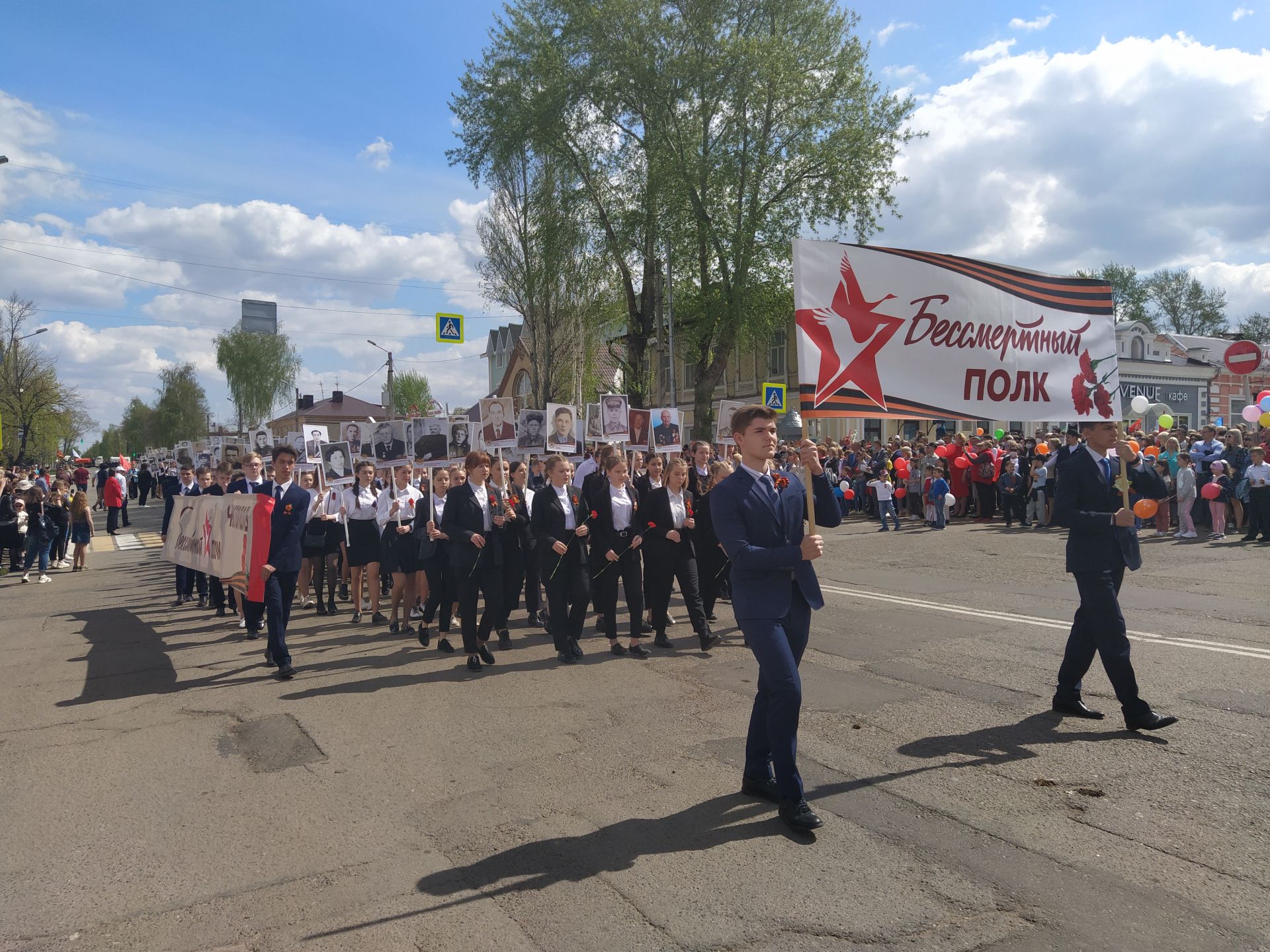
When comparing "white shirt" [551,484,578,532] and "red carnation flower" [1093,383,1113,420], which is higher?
"red carnation flower" [1093,383,1113,420]

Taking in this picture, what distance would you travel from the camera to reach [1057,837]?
4.34m

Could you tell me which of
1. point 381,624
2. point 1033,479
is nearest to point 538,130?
point 1033,479

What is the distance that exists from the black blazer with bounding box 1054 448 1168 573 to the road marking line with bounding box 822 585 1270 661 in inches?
104

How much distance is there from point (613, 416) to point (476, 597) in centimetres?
843

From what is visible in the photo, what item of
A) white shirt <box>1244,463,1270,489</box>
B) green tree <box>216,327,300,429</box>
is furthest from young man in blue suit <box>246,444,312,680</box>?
green tree <box>216,327,300,429</box>

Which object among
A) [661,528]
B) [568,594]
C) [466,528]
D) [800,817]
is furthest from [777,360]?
[800,817]

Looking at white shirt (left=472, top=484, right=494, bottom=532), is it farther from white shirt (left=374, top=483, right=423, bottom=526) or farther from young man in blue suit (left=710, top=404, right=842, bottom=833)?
young man in blue suit (left=710, top=404, right=842, bottom=833)

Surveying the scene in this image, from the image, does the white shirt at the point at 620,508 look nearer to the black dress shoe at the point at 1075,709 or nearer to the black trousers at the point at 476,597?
the black trousers at the point at 476,597

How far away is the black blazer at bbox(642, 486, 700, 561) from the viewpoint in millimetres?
9219


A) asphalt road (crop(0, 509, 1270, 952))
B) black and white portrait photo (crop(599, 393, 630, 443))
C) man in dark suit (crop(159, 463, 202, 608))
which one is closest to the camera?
asphalt road (crop(0, 509, 1270, 952))

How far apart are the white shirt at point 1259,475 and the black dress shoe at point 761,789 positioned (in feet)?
45.0

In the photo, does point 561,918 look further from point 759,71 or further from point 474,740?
point 759,71

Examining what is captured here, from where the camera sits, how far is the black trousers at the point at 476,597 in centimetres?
845

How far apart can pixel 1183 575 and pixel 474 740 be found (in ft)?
34.1
